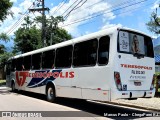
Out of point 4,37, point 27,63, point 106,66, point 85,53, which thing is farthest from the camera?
point 4,37

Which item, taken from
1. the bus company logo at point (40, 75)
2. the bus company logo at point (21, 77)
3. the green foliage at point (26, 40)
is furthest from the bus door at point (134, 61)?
the green foliage at point (26, 40)

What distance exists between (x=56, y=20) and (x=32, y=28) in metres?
4.74

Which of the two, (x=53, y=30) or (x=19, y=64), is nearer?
(x=19, y=64)

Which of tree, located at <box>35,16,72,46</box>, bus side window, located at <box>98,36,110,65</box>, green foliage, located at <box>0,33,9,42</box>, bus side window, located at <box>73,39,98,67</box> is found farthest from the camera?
tree, located at <box>35,16,72,46</box>

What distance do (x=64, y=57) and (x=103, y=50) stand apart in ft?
11.5

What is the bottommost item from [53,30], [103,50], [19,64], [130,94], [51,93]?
[51,93]

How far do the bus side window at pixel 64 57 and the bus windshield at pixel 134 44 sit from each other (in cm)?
324

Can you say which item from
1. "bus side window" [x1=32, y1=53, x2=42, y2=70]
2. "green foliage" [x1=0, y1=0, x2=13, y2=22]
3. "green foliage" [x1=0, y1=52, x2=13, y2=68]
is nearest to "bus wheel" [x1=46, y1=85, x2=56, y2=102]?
"bus side window" [x1=32, y1=53, x2=42, y2=70]

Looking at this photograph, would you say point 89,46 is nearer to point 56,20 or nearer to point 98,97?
point 98,97

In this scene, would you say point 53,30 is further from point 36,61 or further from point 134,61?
point 134,61

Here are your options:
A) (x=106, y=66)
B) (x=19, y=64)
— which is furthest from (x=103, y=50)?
(x=19, y=64)

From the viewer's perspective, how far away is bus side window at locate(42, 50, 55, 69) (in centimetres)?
1630

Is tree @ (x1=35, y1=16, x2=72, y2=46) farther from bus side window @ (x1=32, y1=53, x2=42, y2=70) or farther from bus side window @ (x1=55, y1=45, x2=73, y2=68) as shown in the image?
bus side window @ (x1=55, y1=45, x2=73, y2=68)

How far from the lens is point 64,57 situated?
14984 mm
